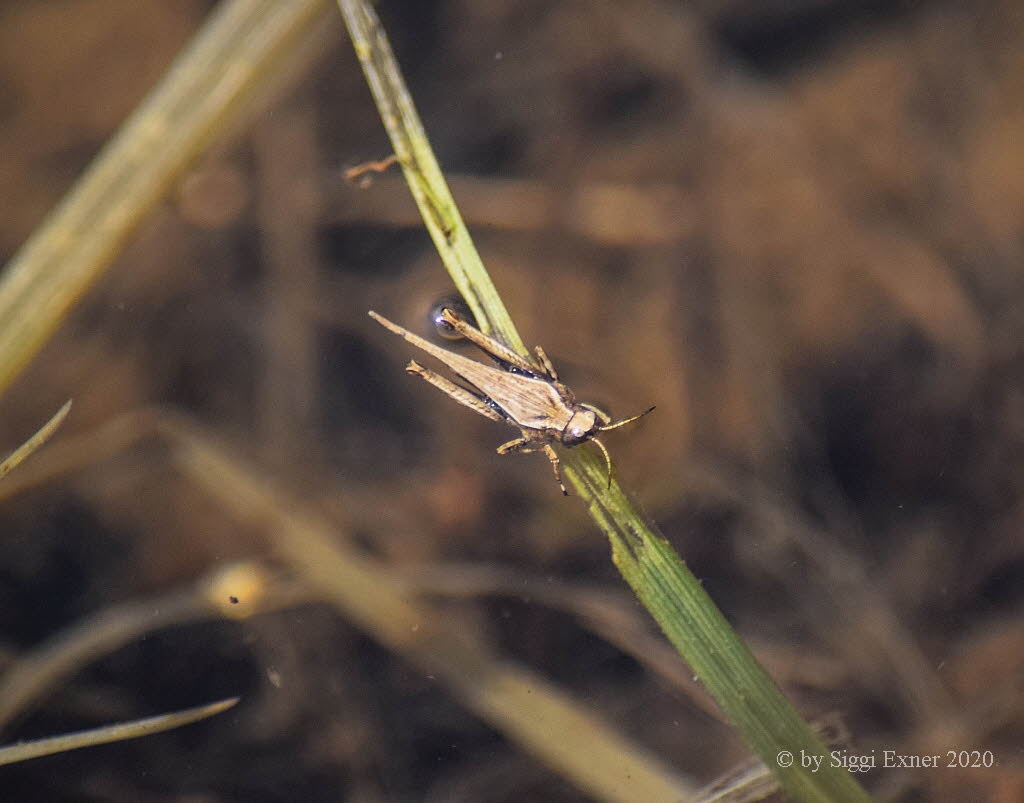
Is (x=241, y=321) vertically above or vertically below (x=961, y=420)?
above

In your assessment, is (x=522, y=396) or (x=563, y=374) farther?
(x=563, y=374)

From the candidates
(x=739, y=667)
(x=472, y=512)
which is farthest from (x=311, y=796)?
(x=739, y=667)

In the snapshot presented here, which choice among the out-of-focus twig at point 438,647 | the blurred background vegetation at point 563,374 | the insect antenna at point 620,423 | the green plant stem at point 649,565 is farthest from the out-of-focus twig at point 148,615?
the green plant stem at point 649,565

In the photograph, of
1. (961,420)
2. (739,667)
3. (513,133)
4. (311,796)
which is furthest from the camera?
(513,133)

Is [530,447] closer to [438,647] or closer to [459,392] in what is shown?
[459,392]

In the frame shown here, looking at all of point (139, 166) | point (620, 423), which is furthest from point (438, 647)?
point (139, 166)

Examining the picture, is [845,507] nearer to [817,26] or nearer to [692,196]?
[692,196]
